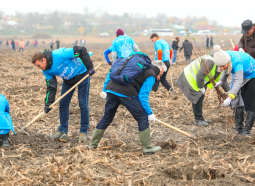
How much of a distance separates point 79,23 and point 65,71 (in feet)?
352

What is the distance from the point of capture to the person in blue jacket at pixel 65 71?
4.47m

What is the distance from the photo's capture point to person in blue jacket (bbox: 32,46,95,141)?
14.7ft

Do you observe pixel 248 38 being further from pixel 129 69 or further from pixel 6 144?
pixel 6 144

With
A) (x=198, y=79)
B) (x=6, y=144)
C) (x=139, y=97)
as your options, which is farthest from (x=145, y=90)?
(x=6, y=144)

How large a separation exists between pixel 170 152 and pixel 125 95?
3.86 feet

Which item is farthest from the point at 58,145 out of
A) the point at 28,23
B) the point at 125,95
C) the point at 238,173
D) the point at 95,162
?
the point at 28,23

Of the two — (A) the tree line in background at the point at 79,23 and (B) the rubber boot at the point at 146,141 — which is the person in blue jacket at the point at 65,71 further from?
(A) the tree line in background at the point at 79,23

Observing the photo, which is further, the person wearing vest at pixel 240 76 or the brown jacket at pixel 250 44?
the brown jacket at pixel 250 44

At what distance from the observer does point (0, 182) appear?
3.25m

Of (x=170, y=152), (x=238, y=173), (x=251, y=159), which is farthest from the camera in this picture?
(x=170, y=152)

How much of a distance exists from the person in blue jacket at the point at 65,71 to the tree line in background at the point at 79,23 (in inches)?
2527

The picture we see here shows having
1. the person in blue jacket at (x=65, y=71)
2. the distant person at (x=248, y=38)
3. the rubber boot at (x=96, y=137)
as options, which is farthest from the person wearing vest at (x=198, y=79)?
the rubber boot at (x=96, y=137)

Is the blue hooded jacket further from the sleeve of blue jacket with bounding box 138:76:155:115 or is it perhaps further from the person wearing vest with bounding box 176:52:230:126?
the person wearing vest with bounding box 176:52:230:126

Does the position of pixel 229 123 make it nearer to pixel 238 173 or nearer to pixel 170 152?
pixel 170 152
